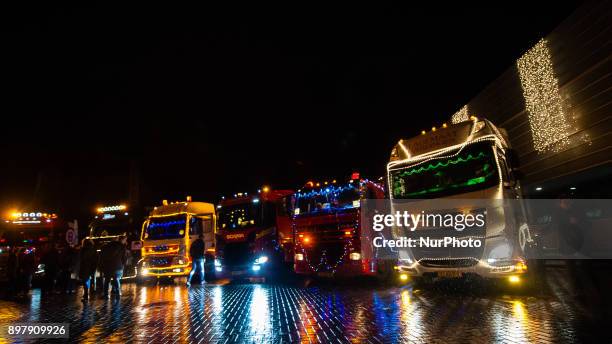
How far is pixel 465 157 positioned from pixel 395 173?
1750 millimetres

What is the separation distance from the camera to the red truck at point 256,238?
582 inches

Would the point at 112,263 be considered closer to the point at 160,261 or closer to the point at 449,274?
the point at 160,261

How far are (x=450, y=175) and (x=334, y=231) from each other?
4.27 meters

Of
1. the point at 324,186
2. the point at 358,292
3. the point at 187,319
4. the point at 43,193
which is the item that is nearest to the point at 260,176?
the point at 43,193

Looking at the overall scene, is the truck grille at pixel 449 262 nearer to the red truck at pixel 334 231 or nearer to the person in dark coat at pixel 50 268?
the red truck at pixel 334 231

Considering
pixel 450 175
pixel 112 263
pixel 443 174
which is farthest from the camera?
pixel 112 263

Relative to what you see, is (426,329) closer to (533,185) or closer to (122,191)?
(533,185)

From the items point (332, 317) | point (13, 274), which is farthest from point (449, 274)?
point (13, 274)

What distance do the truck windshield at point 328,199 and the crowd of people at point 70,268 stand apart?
556cm

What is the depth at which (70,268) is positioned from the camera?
1372cm

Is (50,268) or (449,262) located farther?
(50,268)

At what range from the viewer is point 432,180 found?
31.3 ft

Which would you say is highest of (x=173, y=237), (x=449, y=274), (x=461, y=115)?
(x=461, y=115)

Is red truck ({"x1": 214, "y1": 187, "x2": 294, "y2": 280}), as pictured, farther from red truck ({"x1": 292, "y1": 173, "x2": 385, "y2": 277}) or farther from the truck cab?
the truck cab
